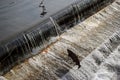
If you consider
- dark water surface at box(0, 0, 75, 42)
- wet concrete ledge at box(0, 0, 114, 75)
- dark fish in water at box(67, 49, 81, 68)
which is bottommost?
dark fish in water at box(67, 49, 81, 68)

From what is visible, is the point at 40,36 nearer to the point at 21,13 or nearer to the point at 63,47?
the point at 63,47

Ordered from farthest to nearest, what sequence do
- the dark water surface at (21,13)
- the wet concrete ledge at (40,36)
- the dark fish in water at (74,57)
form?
the dark water surface at (21,13), the dark fish in water at (74,57), the wet concrete ledge at (40,36)

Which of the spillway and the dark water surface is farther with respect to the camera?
the dark water surface

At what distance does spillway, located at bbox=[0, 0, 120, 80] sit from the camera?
617cm

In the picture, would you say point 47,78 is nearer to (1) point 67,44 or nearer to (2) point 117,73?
(1) point 67,44

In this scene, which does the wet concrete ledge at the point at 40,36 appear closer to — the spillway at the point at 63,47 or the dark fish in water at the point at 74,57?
the spillway at the point at 63,47

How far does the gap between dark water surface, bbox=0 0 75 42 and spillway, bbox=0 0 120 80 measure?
1.03 feet

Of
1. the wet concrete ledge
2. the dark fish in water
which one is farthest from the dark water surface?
the dark fish in water

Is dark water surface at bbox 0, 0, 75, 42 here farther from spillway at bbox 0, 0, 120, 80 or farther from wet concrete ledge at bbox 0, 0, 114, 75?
wet concrete ledge at bbox 0, 0, 114, 75

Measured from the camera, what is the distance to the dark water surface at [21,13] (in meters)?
7.88

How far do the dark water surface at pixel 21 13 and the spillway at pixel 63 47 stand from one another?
1.03 feet

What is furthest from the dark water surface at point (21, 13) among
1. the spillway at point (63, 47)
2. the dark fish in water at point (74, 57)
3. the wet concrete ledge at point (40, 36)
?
the dark fish in water at point (74, 57)

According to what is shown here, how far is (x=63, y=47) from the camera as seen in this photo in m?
7.18

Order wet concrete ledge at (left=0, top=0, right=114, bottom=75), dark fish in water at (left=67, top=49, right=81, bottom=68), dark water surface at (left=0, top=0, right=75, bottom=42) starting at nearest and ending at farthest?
wet concrete ledge at (left=0, top=0, right=114, bottom=75), dark fish in water at (left=67, top=49, right=81, bottom=68), dark water surface at (left=0, top=0, right=75, bottom=42)
